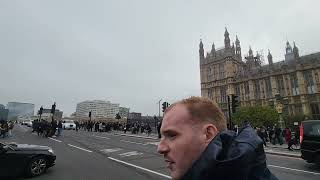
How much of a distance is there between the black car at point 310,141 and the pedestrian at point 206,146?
9861 millimetres

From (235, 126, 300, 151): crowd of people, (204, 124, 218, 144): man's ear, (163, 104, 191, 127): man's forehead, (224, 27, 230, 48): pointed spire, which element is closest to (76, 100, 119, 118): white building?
(224, 27, 230, 48): pointed spire

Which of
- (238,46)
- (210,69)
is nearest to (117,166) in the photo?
(210,69)

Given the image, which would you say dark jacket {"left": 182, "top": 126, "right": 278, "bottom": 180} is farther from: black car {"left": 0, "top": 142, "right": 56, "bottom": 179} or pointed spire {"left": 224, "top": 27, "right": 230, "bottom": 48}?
pointed spire {"left": 224, "top": 27, "right": 230, "bottom": 48}

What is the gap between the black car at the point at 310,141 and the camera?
955 cm

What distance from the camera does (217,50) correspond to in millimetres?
87000

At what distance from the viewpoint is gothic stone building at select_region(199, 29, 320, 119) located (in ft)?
207

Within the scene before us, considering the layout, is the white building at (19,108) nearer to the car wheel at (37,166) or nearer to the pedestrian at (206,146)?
the car wheel at (37,166)

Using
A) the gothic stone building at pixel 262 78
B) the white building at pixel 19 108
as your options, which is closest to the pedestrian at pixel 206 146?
the gothic stone building at pixel 262 78

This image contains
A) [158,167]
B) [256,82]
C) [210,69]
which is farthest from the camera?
[210,69]

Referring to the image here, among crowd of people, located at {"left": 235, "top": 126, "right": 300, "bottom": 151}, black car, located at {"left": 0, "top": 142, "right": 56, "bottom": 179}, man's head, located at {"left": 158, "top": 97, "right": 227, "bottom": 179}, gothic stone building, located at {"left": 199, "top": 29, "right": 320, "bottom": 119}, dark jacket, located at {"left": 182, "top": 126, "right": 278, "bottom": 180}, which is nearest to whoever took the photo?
dark jacket, located at {"left": 182, "top": 126, "right": 278, "bottom": 180}

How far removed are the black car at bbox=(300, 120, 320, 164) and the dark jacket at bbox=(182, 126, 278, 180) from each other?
32.6ft

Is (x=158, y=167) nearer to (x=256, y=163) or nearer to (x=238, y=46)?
(x=256, y=163)

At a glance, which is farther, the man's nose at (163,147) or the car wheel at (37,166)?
the car wheel at (37,166)

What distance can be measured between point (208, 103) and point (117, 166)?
9395mm
